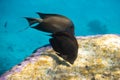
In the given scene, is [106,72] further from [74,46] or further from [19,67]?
[19,67]

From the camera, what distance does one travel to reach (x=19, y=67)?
155 inches

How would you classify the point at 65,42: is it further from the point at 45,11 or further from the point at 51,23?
the point at 45,11

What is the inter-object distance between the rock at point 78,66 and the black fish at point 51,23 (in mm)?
455

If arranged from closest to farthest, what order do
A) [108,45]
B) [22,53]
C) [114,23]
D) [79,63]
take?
[79,63]
[108,45]
[22,53]
[114,23]

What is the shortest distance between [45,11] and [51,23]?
2894 inches

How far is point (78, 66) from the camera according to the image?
3965mm

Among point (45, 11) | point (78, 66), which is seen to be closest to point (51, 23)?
point (78, 66)

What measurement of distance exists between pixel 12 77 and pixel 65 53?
0.84m

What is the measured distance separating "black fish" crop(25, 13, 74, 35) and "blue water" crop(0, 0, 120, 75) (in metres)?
31.7

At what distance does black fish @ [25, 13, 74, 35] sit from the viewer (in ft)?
13.1

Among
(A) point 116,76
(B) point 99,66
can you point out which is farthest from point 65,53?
(A) point 116,76

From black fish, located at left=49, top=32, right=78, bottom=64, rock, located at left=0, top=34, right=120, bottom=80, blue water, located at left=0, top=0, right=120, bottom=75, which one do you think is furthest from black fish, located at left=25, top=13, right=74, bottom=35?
blue water, located at left=0, top=0, right=120, bottom=75

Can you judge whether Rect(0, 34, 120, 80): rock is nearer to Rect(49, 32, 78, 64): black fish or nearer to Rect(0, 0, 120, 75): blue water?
Rect(49, 32, 78, 64): black fish

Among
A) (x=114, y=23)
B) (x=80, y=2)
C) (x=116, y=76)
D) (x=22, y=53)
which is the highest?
(x=80, y=2)
